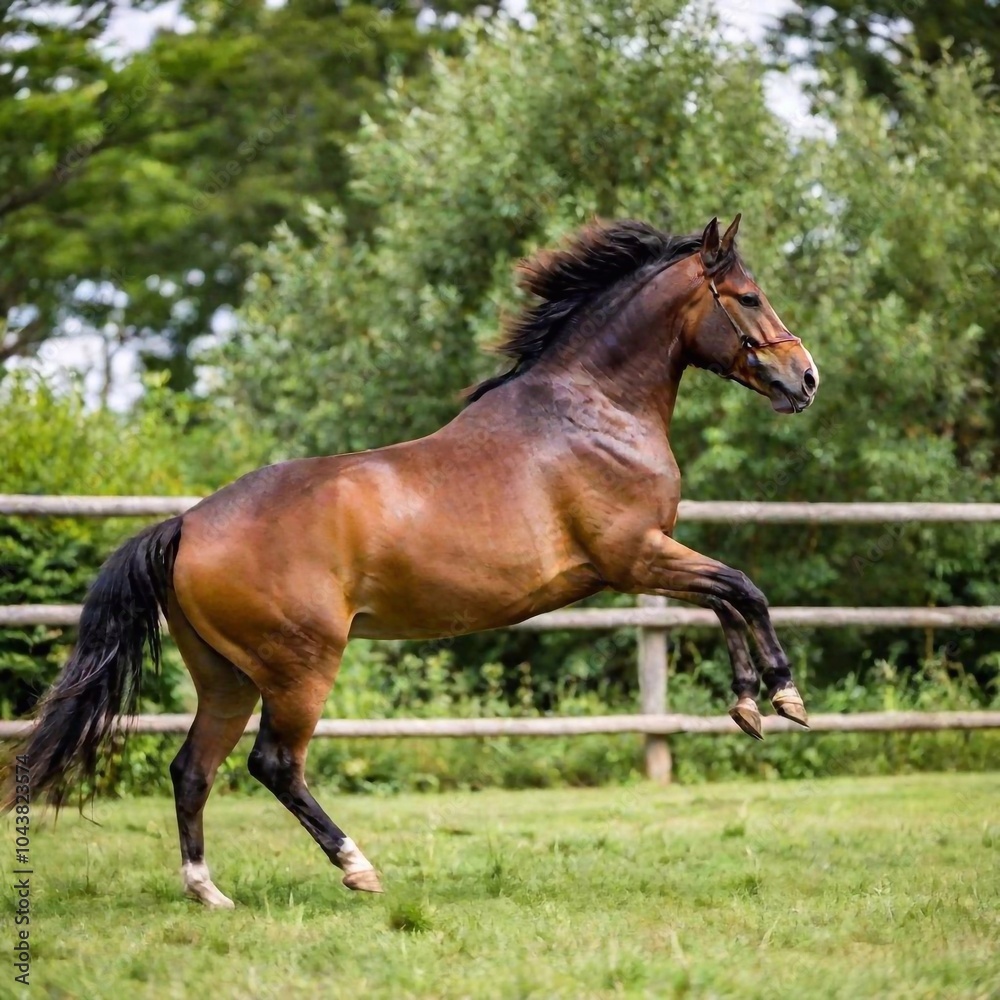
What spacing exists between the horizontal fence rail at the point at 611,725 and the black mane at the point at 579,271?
284 cm

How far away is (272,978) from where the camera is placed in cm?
337

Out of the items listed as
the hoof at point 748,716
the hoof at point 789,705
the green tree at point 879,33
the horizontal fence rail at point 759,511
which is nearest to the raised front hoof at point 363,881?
the hoof at point 748,716

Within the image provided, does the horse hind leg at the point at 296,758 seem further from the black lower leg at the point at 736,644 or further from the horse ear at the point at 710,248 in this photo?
the horse ear at the point at 710,248

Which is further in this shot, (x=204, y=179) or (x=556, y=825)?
(x=204, y=179)

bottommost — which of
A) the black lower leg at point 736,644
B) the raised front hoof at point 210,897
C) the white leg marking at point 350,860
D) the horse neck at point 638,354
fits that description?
the raised front hoof at point 210,897

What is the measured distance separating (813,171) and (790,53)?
8.27 meters

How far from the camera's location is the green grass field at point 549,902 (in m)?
3.30

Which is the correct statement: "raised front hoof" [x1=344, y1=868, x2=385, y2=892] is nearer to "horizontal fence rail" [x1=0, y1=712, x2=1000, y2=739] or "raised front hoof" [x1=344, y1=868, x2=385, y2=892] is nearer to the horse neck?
the horse neck

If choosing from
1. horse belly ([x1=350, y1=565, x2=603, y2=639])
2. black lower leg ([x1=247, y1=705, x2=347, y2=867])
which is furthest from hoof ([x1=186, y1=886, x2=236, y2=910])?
horse belly ([x1=350, y1=565, x2=603, y2=639])

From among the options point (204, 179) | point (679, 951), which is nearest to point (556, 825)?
point (679, 951)

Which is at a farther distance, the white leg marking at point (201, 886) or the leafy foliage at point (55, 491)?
the leafy foliage at point (55, 491)

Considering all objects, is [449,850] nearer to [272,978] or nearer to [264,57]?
[272,978]

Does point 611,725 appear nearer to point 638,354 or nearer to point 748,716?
point 748,716

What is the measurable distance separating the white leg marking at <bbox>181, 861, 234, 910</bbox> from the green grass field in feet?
0.28
